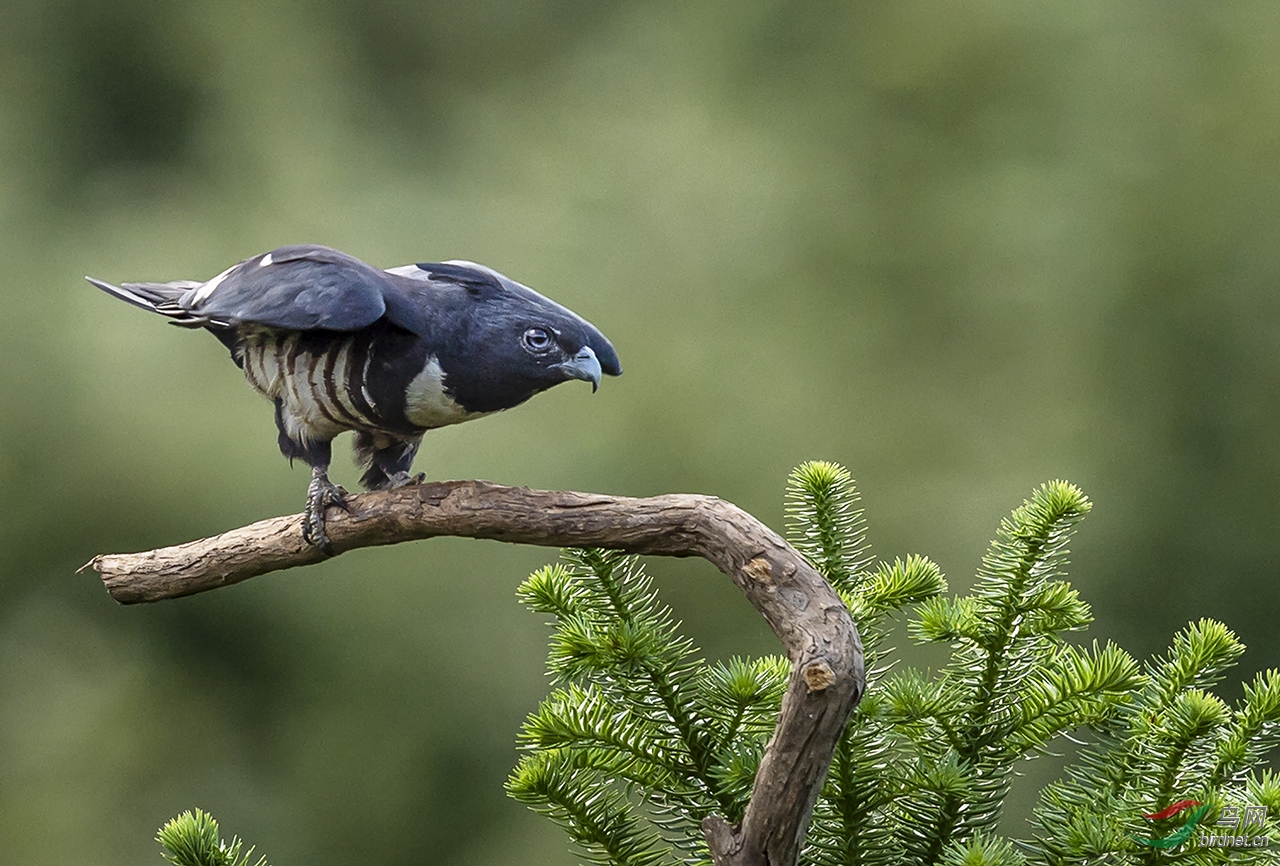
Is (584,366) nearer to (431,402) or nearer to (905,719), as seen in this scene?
(431,402)

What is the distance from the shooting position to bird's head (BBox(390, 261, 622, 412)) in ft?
2.80

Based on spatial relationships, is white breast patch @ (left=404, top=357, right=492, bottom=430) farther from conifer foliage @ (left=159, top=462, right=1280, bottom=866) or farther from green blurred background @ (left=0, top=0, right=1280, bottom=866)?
green blurred background @ (left=0, top=0, right=1280, bottom=866)

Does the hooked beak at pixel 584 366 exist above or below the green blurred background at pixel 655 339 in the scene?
below

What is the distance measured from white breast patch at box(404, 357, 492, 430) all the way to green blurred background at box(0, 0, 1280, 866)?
0.93 metres

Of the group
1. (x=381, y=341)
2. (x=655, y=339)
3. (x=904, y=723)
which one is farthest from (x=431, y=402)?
(x=655, y=339)

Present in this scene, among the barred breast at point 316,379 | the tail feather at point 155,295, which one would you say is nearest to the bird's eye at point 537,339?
the barred breast at point 316,379

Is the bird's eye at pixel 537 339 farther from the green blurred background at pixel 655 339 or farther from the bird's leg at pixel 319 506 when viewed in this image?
the green blurred background at pixel 655 339

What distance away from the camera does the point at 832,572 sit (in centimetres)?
84

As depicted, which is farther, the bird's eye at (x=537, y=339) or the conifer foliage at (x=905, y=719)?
the bird's eye at (x=537, y=339)

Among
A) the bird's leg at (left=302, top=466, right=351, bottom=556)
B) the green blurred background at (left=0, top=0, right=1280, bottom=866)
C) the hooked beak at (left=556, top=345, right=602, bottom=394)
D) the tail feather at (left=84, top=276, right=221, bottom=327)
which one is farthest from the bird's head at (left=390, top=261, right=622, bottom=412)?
the green blurred background at (left=0, top=0, right=1280, bottom=866)

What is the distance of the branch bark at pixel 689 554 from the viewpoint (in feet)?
2.17

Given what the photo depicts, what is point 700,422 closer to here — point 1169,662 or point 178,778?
point 178,778

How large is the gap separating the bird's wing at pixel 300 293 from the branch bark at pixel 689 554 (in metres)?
0.13

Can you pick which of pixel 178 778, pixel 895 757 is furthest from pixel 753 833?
pixel 178 778
